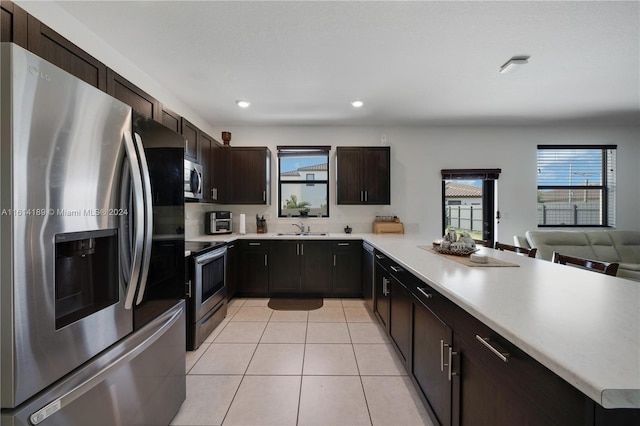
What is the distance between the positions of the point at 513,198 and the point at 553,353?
469 cm

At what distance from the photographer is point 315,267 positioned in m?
3.68

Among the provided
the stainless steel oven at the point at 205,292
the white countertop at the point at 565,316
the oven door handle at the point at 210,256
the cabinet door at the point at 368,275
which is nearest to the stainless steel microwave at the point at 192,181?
the stainless steel oven at the point at 205,292

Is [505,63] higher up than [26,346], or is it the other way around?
[505,63]

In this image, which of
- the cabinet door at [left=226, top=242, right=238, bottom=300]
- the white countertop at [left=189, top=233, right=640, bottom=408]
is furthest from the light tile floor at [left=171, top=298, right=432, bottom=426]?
the white countertop at [left=189, top=233, right=640, bottom=408]

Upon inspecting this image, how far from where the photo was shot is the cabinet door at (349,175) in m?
4.08

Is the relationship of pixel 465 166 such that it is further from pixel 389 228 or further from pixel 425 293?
pixel 425 293

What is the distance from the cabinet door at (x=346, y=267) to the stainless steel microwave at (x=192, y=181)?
1922 mm

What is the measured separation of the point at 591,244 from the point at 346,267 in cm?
382

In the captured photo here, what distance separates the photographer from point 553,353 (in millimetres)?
656

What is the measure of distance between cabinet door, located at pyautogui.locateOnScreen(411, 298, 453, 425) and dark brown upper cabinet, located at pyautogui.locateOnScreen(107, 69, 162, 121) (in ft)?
8.09

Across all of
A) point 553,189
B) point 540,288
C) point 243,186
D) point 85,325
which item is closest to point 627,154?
point 553,189

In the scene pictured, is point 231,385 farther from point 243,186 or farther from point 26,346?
point 243,186

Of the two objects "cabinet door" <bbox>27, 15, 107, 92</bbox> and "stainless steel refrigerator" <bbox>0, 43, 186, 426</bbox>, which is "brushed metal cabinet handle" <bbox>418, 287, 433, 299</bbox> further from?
"cabinet door" <bbox>27, 15, 107, 92</bbox>

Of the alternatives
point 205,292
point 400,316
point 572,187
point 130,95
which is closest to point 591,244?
point 572,187
